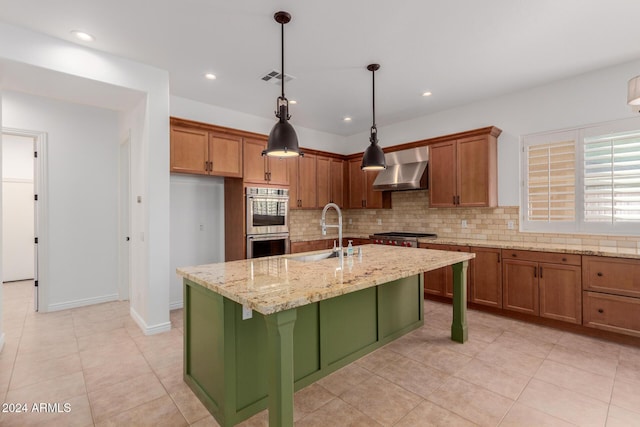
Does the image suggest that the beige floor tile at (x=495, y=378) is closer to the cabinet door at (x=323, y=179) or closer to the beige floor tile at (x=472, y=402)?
the beige floor tile at (x=472, y=402)

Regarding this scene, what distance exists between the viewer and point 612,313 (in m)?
3.00

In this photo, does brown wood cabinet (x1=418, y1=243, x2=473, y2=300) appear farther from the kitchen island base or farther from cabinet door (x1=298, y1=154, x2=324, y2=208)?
cabinet door (x1=298, y1=154, x2=324, y2=208)

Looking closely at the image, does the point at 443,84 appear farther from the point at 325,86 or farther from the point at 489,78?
the point at 325,86

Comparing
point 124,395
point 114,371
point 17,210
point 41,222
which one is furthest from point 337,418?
point 17,210

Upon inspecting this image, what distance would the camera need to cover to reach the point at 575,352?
283 cm

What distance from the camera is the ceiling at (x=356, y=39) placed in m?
2.37

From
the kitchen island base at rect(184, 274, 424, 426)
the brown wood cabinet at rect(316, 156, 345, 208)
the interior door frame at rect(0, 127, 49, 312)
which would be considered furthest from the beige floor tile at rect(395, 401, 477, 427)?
the interior door frame at rect(0, 127, 49, 312)

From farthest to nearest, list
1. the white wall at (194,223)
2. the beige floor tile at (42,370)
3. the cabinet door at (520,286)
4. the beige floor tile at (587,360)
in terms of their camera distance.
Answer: the white wall at (194,223)
the cabinet door at (520,286)
the beige floor tile at (587,360)
the beige floor tile at (42,370)

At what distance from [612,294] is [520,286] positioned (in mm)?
779

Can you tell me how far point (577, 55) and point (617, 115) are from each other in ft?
2.88

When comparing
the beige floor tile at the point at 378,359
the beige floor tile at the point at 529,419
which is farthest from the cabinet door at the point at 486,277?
the beige floor tile at the point at 529,419

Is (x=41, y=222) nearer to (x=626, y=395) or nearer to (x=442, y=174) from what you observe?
(x=442, y=174)

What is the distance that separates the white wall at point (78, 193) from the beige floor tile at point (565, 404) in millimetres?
5090

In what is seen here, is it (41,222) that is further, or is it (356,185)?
(356,185)
